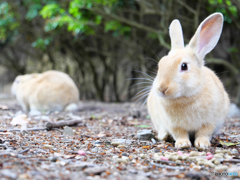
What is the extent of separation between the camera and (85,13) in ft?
23.0

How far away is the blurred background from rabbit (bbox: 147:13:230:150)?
299cm

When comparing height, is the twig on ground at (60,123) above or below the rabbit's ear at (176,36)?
below

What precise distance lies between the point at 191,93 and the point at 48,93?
4269 mm

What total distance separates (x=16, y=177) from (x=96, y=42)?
9.44 meters

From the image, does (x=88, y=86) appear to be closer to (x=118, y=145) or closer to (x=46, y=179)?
(x=118, y=145)

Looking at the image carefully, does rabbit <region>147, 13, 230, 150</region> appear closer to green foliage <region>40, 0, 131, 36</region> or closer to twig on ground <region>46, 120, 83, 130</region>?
twig on ground <region>46, 120, 83, 130</region>

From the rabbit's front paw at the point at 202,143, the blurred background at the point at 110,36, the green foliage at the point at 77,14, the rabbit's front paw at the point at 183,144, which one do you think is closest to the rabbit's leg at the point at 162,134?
the rabbit's front paw at the point at 183,144

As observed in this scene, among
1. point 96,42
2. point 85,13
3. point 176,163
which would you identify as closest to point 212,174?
point 176,163

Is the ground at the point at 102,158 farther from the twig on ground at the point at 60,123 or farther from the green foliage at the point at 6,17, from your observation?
the green foliage at the point at 6,17

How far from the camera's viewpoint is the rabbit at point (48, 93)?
629 cm

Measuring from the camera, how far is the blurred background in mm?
6832

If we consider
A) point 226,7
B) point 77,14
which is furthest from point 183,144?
point 77,14

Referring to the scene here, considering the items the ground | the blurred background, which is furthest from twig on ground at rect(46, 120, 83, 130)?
the blurred background

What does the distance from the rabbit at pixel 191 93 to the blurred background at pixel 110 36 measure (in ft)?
9.82
